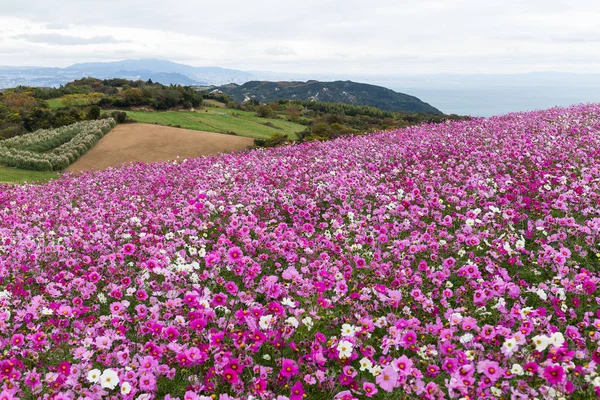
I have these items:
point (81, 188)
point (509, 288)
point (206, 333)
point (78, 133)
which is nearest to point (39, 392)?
point (206, 333)

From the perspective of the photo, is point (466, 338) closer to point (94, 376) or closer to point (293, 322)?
point (293, 322)

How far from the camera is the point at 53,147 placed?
36.7 m

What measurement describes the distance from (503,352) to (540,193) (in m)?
5.56

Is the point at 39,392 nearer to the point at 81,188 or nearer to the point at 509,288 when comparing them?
the point at 509,288

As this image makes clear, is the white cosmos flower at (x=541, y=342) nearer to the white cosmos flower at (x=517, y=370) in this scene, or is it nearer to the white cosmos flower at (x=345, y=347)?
the white cosmos flower at (x=517, y=370)

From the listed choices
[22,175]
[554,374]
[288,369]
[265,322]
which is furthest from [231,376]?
[22,175]

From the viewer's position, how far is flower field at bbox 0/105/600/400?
3326 millimetres

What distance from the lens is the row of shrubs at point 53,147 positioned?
27.6 metres

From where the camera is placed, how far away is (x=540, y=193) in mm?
7746

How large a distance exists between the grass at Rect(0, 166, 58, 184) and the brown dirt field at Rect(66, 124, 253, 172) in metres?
2.37

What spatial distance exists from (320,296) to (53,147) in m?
40.2

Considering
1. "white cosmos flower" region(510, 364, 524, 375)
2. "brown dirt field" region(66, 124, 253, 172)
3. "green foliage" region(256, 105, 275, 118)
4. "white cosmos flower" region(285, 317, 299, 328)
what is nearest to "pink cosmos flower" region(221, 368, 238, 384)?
"white cosmos flower" region(285, 317, 299, 328)

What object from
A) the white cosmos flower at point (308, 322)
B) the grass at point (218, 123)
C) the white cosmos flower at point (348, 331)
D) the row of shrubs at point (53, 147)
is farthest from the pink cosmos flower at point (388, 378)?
the grass at point (218, 123)

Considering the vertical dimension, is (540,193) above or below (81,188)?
above
